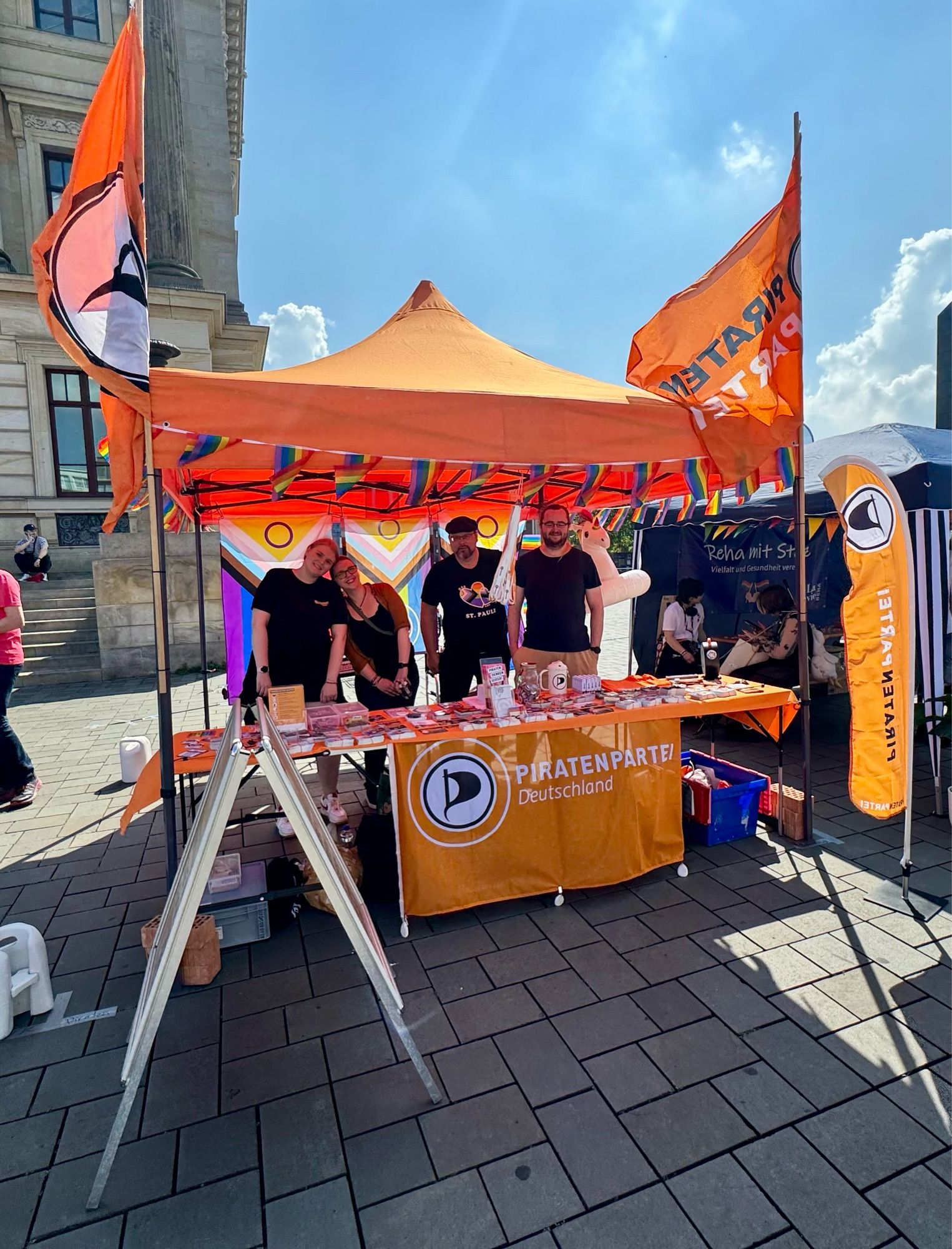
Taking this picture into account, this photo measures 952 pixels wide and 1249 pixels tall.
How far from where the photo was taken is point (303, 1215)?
177 cm

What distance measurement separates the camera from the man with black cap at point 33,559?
12039 mm

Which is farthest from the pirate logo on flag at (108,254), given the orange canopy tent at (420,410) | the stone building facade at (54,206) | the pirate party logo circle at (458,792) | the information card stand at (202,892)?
the stone building facade at (54,206)

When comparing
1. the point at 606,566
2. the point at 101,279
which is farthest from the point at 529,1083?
the point at 606,566

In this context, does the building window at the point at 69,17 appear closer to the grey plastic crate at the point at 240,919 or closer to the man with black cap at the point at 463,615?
the man with black cap at the point at 463,615

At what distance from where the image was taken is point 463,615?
4.55m

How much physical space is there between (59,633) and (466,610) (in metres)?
9.23

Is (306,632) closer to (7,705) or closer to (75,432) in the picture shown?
(7,705)

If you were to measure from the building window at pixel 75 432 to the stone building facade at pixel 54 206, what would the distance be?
29mm

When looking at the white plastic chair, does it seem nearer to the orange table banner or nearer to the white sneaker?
the orange table banner

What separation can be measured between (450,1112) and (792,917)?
195cm

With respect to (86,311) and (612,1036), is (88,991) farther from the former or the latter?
(86,311)

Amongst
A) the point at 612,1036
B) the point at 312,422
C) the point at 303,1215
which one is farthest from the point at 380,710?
the point at 303,1215

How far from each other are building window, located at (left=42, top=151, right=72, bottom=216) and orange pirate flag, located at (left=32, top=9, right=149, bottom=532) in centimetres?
1767

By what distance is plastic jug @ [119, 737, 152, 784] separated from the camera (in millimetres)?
5199
